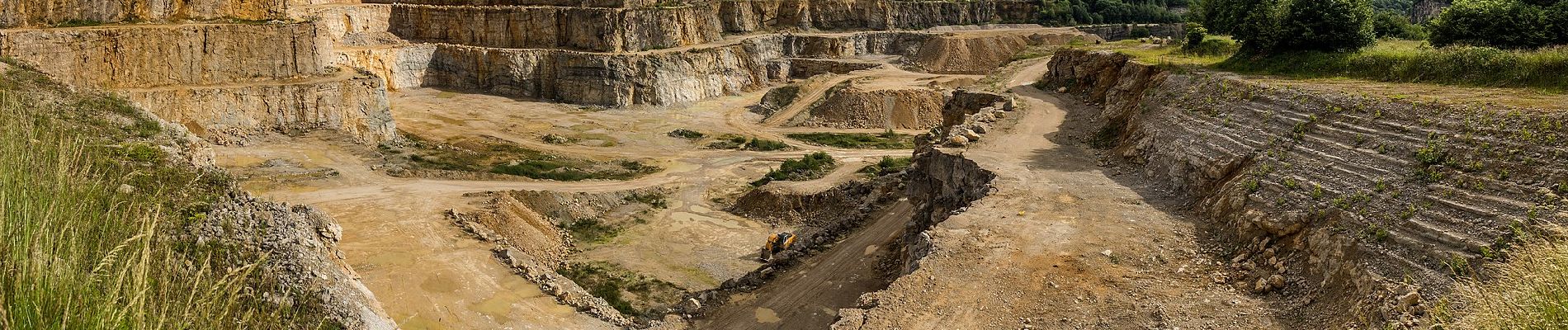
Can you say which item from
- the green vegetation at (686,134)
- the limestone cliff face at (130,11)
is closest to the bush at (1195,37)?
the green vegetation at (686,134)

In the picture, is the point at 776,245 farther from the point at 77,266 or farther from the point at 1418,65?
the point at 77,266

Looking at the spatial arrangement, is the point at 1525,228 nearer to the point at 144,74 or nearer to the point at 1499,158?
the point at 1499,158

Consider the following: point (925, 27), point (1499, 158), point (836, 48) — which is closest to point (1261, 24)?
point (1499, 158)

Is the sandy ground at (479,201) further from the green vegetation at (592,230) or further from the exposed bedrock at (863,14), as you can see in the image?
the exposed bedrock at (863,14)

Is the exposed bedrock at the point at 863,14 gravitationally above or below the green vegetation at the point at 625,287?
above

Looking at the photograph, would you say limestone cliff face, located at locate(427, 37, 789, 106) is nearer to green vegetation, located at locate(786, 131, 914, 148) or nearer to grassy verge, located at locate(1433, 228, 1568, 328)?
green vegetation, located at locate(786, 131, 914, 148)

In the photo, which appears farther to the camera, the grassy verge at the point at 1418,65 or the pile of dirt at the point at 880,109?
the pile of dirt at the point at 880,109

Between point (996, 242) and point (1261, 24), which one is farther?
point (1261, 24)
